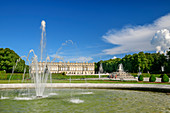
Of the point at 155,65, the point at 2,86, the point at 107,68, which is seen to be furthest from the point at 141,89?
the point at 107,68

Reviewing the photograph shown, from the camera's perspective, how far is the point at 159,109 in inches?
328

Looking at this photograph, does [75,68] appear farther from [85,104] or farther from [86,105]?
[86,105]

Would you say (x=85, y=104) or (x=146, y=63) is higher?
(x=146, y=63)

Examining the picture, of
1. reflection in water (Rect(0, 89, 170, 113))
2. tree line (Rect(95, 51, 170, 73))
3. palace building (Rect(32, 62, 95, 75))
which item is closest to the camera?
reflection in water (Rect(0, 89, 170, 113))

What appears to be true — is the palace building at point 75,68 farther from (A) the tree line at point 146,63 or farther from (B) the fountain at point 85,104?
(B) the fountain at point 85,104

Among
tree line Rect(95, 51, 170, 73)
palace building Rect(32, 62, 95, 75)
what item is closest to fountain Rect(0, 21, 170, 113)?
tree line Rect(95, 51, 170, 73)

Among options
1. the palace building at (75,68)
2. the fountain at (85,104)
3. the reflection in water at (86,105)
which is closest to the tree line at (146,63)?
the fountain at (85,104)

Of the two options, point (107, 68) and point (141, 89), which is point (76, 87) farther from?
point (107, 68)

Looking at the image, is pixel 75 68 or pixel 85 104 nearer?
pixel 85 104

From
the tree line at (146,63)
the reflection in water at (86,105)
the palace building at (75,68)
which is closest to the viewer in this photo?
the reflection in water at (86,105)

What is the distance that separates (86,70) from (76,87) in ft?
341

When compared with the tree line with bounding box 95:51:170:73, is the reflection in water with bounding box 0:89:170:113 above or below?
below

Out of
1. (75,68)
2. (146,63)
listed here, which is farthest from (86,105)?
(75,68)

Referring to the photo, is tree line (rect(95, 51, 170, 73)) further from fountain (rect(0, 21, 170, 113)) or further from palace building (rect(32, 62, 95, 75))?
palace building (rect(32, 62, 95, 75))
